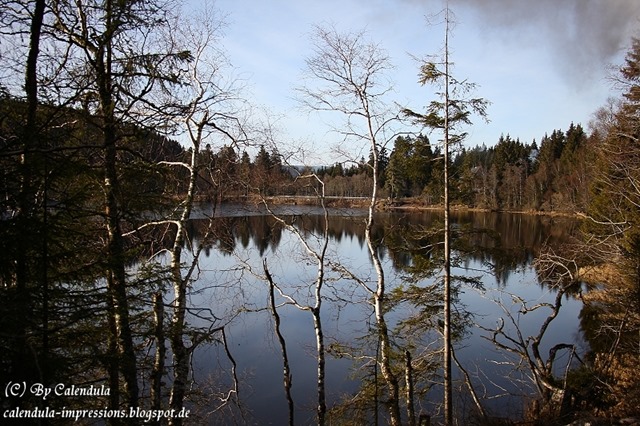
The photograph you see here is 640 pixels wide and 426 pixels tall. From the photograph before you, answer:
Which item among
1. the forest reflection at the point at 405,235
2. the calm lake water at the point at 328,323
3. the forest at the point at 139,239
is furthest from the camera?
the calm lake water at the point at 328,323

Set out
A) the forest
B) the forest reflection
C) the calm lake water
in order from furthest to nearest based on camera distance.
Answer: the calm lake water → the forest reflection → the forest

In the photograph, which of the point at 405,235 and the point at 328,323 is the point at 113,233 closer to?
the point at 405,235

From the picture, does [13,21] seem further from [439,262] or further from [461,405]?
[461,405]

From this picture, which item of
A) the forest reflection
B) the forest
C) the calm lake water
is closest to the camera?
the forest

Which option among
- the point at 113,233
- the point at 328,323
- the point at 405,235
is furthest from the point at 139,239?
the point at 328,323

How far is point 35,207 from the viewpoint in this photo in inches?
136

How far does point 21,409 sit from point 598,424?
6742mm

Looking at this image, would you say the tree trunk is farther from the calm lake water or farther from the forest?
the calm lake water

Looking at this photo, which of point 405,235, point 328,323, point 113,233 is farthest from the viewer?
point 328,323

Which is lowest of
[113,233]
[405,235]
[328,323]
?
[328,323]

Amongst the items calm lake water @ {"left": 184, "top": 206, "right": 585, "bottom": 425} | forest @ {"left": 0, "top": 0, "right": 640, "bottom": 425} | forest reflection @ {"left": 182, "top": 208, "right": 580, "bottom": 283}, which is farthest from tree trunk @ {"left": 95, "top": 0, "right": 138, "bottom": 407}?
forest reflection @ {"left": 182, "top": 208, "right": 580, "bottom": 283}

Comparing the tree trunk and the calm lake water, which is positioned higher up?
the tree trunk

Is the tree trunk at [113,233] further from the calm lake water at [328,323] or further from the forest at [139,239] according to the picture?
the calm lake water at [328,323]

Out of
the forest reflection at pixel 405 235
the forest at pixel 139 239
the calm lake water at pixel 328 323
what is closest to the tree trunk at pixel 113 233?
the forest at pixel 139 239
